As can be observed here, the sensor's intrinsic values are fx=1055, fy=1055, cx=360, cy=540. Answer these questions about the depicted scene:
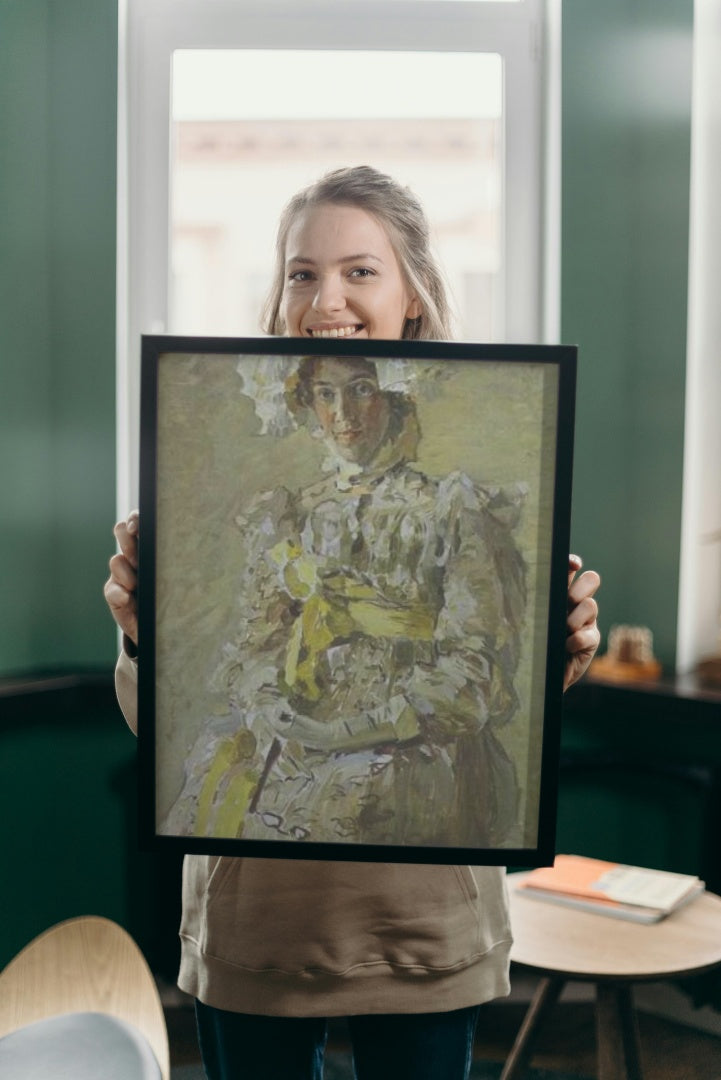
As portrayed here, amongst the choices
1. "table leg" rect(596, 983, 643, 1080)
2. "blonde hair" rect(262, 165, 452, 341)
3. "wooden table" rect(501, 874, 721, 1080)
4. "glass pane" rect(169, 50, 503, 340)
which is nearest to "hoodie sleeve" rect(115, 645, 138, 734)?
"blonde hair" rect(262, 165, 452, 341)

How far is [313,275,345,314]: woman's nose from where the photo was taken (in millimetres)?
1144

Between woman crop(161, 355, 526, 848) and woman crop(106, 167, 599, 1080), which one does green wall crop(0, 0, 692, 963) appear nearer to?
woman crop(106, 167, 599, 1080)

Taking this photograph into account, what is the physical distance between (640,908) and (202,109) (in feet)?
6.97

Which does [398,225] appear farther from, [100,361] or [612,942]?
[100,361]

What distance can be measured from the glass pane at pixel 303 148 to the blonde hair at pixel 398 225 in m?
1.41

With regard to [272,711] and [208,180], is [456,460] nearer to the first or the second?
[272,711]

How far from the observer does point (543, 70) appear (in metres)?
2.64

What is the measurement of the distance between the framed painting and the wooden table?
0.83 m

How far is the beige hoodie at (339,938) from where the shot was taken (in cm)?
107

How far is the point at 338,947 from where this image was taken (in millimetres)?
1072

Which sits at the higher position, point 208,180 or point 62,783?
point 208,180

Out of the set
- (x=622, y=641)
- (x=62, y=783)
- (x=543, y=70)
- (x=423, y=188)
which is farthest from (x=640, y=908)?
(x=543, y=70)

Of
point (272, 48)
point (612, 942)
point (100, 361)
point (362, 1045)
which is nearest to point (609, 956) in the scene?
point (612, 942)

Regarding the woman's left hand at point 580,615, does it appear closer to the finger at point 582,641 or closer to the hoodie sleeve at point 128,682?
the finger at point 582,641
